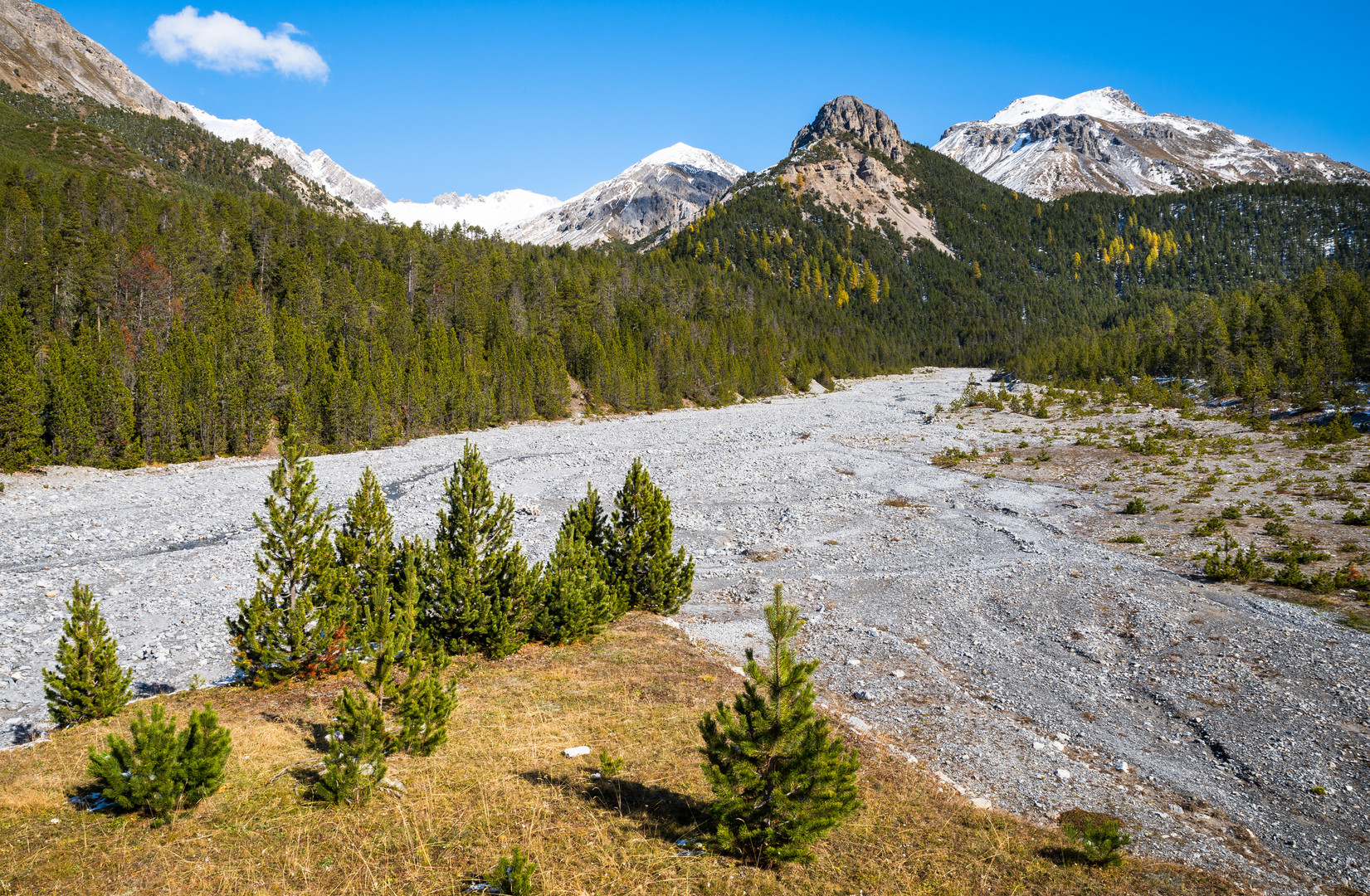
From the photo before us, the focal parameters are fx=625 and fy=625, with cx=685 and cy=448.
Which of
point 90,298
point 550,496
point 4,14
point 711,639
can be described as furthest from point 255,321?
point 4,14

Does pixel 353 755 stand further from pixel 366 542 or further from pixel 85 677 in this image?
pixel 366 542

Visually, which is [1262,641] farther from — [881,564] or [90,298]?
Answer: [90,298]

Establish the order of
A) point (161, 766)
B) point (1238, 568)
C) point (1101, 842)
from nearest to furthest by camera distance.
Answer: point (161, 766)
point (1101, 842)
point (1238, 568)

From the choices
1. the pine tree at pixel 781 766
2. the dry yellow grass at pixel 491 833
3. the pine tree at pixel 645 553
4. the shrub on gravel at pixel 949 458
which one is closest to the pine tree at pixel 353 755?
the dry yellow grass at pixel 491 833

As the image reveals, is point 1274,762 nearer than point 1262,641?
Yes

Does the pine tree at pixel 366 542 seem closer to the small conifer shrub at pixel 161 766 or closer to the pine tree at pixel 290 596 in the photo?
the pine tree at pixel 290 596

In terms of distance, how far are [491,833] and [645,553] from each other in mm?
10059

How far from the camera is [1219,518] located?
24.4 meters

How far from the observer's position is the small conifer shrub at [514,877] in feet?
17.6

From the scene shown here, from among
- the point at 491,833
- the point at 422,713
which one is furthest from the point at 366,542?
the point at 491,833

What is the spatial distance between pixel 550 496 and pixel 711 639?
18.1 meters

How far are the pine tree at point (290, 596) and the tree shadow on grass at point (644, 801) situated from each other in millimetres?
5129

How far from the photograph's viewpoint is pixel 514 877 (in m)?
5.37

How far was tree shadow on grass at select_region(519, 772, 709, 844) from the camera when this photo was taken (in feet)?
23.7
